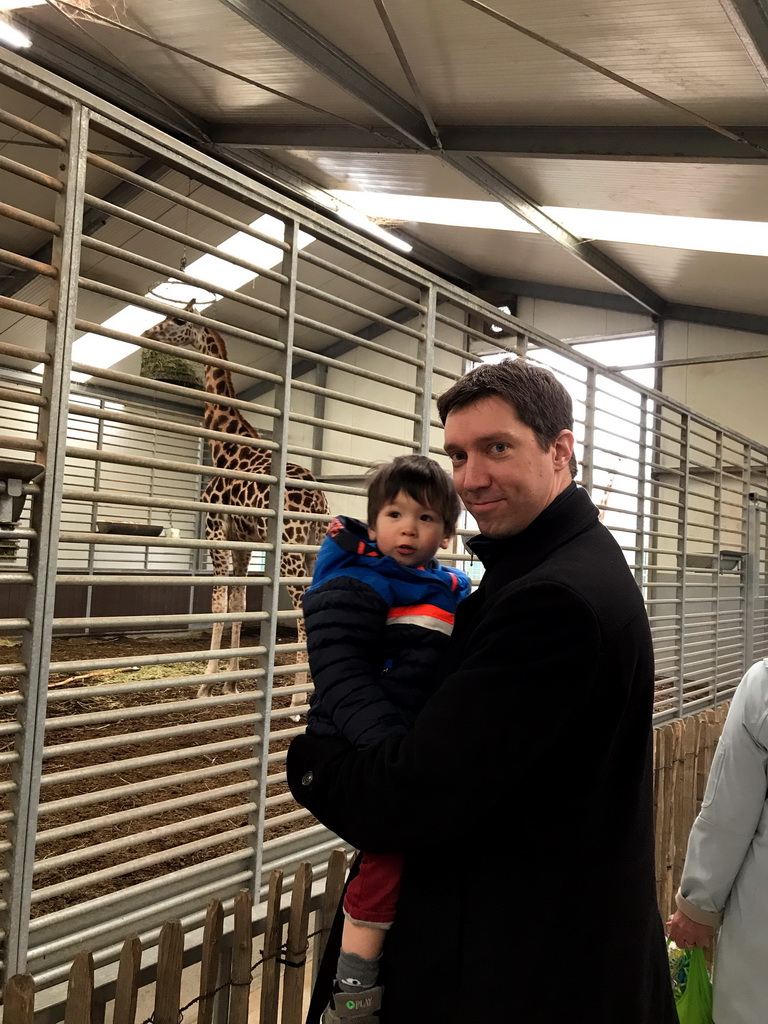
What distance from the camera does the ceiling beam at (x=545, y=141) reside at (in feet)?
16.0

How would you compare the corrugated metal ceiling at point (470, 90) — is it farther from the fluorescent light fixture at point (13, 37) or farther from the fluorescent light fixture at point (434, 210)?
the fluorescent light fixture at point (434, 210)

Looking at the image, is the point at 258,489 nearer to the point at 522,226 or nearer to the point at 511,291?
the point at 522,226

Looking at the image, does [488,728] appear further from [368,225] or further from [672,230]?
[368,225]

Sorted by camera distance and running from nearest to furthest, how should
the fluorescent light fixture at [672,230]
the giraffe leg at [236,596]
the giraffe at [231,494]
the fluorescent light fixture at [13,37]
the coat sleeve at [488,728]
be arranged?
the coat sleeve at [488,728] → the giraffe at [231,494] → the giraffe leg at [236,596] → the fluorescent light fixture at [13,37] → the fluorescent light fixture at [672,230]

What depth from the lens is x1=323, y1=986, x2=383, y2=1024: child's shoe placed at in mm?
1160

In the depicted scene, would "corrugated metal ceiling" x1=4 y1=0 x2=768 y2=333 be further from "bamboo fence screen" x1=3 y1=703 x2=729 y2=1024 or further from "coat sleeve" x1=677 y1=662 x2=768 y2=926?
"bamboo fence screen" x1=3 y1=703 x2=729 y2=1024

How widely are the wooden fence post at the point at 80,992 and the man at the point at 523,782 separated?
32.9 inches

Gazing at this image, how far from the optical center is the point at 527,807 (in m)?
1.06

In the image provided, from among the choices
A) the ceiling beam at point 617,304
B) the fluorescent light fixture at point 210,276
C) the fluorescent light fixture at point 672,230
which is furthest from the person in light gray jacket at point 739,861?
the ceiling beam at point 617,304

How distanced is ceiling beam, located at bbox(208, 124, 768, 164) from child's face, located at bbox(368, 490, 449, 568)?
13.9ft

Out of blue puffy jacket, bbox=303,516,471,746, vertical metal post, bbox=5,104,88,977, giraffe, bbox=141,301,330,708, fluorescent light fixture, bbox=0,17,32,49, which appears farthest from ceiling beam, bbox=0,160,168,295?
blue puffy jacket, bbox=303,516,471,746

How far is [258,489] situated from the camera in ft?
18.0

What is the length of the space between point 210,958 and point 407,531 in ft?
3.95

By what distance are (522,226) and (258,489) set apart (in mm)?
4416
